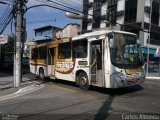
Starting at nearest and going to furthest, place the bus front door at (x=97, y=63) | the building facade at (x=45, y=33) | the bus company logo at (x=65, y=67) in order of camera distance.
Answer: the bus front door at (x=97, y=63) → the bus company logo at (x=65, y=67) → the building facade at (x=45, y=33)

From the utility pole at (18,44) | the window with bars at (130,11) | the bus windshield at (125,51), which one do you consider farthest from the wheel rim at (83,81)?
the window with bars at (130,11)

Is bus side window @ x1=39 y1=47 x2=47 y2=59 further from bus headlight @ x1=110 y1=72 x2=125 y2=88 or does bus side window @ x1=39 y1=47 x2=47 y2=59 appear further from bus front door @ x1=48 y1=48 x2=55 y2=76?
bus headlight @ x1=110 y1=72 x2=125 y2=88

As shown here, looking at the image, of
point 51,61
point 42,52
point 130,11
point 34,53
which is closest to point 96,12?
point 130,11

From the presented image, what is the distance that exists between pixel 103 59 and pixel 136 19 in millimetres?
26420

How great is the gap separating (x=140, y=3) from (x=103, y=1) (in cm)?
818

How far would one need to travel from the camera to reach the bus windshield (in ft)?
38.3

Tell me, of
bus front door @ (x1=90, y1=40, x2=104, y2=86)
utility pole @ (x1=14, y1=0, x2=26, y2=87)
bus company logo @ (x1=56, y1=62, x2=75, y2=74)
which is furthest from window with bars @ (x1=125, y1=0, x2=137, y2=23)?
bus front door @ (x1=90, y1=40, x2=104, y2=86)

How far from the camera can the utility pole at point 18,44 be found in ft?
49.5

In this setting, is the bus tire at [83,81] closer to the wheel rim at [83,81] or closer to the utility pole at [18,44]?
the wheel rim at [83,81]

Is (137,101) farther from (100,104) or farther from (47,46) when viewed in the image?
(47,46)

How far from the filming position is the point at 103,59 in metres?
11.8

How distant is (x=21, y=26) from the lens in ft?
52.0

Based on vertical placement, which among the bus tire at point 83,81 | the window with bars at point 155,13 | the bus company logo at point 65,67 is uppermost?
the window with bars at point 155,13

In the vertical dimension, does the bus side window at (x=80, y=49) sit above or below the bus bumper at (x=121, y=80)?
above
